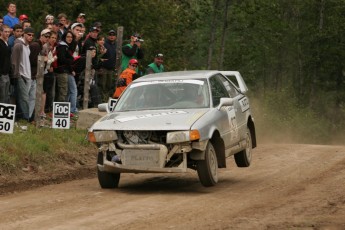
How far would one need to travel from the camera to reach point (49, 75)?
1772 cm

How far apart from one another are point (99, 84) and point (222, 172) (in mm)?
6801

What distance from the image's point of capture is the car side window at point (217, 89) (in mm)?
13359

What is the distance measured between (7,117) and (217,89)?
386 centimetres

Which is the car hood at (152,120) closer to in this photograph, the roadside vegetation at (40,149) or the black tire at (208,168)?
the black tire at (208,168)

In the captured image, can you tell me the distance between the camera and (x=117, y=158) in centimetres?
1206

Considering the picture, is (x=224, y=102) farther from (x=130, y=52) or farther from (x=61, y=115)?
(x=130, y=52)

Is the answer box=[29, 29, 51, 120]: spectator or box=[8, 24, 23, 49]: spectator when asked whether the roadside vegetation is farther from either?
box=[8, 24, 23, 49]: spectator

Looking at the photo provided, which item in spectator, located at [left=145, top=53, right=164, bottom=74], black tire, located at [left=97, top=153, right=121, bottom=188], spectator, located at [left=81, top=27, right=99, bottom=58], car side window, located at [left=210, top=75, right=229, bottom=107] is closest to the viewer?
black tire, located at [left=97, top=153, right=121, bottom=188]

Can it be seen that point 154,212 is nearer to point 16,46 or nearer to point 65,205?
point 65,205

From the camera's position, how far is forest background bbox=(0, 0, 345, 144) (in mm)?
39188

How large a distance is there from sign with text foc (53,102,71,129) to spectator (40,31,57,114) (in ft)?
2.42

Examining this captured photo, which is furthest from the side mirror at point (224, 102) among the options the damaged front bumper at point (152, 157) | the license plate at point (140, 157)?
the license plate at point (140, 157)

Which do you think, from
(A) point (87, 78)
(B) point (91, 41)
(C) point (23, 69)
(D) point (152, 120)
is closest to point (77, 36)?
(B) point (91, 41)

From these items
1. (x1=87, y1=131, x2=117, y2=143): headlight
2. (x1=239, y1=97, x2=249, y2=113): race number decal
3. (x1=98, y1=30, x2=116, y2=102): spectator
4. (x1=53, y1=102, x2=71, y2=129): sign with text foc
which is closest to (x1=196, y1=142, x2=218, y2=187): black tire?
(x1=87, y1=131, x2=117, y2=143): headlight
